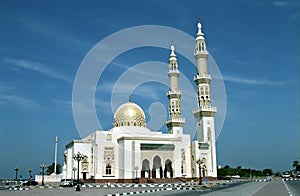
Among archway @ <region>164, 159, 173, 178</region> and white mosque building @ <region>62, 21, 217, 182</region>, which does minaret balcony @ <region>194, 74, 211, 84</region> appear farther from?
archway @ <region>164, 159, 173, 178</region>

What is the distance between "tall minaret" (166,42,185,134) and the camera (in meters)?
48.3

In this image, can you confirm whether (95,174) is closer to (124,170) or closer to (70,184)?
(124,170)

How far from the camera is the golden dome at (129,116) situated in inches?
1773

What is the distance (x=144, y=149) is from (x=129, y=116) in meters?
Result: 6.88

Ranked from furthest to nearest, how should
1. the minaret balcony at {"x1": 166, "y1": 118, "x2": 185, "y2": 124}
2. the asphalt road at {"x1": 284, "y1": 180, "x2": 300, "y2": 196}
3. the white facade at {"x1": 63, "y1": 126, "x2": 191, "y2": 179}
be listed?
the minaret balcony at {"x1": 166, "y1": 118, "x2": 185, "y2": 124}, the white facade at {"x1": 63, "y1": 126, "x2": 191, "y2": 179}, the asphalt road at {"x1": 284, "y1": 180, "x2": 300, "y2": 196}

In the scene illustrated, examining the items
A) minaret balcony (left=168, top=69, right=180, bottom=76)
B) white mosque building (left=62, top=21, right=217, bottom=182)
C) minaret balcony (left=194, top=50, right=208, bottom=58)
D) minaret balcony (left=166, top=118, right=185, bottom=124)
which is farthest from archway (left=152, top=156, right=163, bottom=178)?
minaret balcony (left=194, top=50, right=208, bottom=58)

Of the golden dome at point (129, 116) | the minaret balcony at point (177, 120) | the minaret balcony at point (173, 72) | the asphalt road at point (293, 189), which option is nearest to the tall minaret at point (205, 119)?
the minaret balcony at point (177, 120)

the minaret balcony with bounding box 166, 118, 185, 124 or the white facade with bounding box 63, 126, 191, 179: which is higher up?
the minaret balcony with bounding box 166, 118, 185, 124

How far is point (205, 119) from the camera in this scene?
4381 centimetres

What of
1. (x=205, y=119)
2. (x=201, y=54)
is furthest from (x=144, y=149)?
(x=201, y=54)

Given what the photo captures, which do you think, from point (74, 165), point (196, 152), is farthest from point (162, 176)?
point (74, 165)

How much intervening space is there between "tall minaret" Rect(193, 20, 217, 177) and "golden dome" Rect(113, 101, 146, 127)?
7739 mm

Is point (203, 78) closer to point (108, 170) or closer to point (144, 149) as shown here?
point (144, 149)

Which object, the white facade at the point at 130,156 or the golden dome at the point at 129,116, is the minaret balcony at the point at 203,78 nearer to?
the white facade at the point at 130,156
